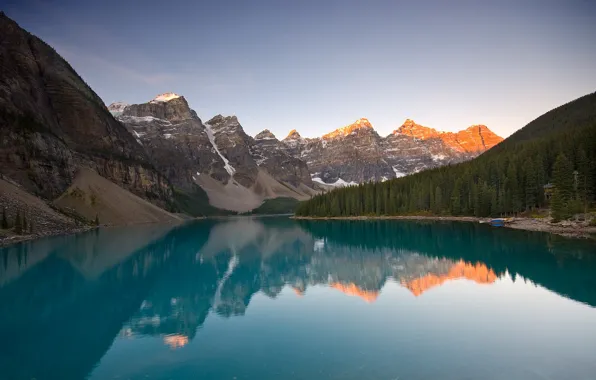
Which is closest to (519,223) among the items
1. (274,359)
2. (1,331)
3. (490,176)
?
(490,176)

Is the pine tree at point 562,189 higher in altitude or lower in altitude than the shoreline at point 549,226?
higher

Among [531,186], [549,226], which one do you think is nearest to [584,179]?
[549,226]

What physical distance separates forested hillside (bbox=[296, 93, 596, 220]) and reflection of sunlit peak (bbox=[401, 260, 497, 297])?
3938cm

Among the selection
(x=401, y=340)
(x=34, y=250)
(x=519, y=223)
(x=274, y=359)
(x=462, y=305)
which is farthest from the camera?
(x=519, y=223)

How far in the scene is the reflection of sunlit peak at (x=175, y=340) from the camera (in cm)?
1656

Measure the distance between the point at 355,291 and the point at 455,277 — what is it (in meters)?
9.01

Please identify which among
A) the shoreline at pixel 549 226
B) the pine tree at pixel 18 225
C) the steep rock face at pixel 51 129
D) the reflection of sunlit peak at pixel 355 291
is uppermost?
the steep rock face at pixel 51 129

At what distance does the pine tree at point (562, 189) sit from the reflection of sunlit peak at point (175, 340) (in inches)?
2552

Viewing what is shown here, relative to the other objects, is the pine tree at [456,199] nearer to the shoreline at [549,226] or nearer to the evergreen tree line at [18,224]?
the shoreline at [549,226]

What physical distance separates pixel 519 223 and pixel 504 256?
131 feet

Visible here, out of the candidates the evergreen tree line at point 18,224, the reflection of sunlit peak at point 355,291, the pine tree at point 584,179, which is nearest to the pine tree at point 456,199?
the pine tree at point 584,179

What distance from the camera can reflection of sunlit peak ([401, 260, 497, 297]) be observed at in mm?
27297

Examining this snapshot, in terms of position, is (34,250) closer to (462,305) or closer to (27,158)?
(462,305)

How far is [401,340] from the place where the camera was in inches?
637
